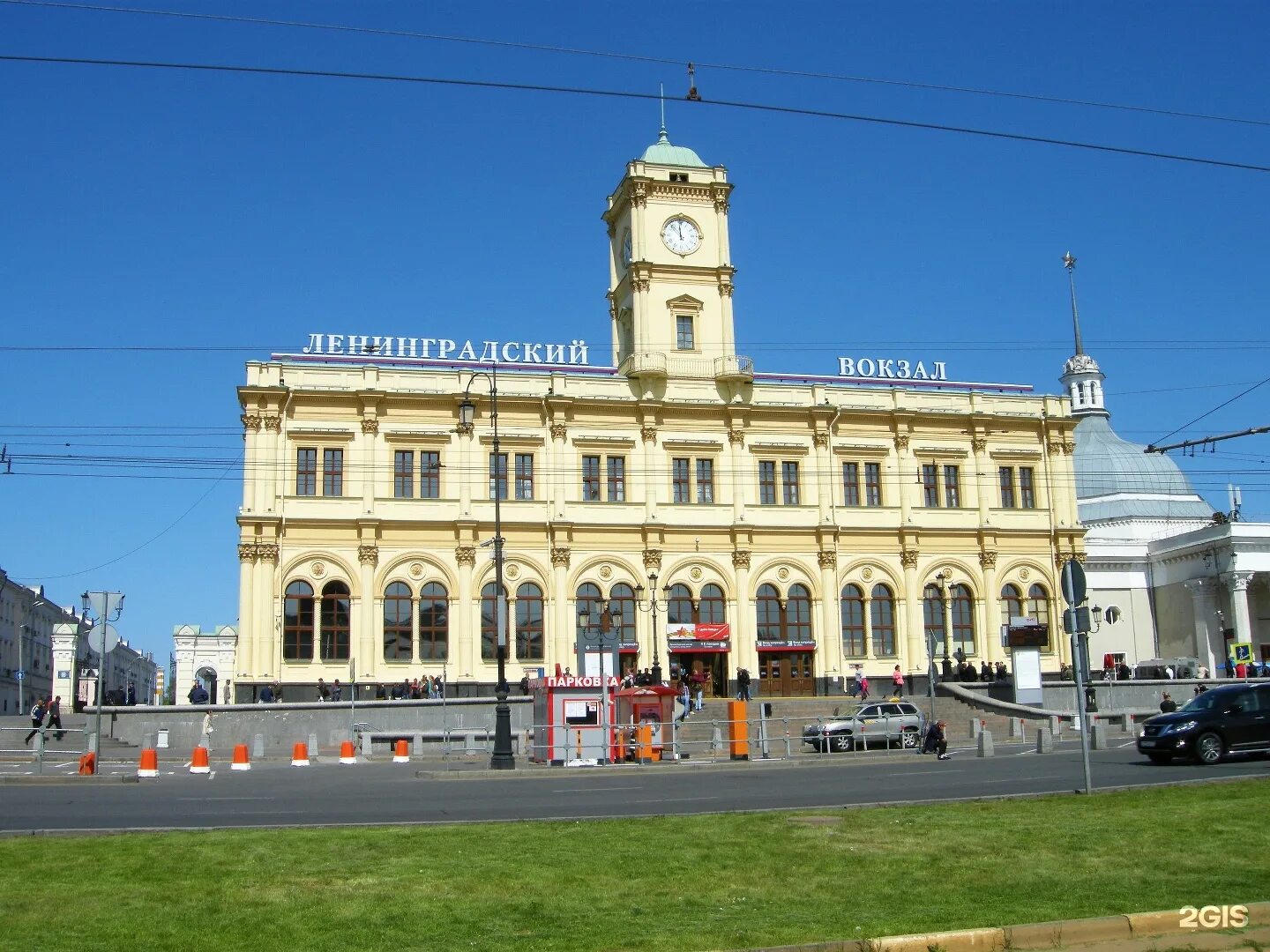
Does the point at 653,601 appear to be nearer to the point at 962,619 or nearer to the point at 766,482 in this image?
the point at 766,482

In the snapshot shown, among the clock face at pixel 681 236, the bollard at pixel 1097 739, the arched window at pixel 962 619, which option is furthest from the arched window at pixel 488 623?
the bollard at pixel 1097 739

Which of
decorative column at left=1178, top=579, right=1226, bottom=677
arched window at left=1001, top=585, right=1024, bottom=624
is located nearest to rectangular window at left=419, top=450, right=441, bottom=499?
arched window at left=1001, top=585, right=1024, bottom=624

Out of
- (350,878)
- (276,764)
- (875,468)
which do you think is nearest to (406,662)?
(276,764)

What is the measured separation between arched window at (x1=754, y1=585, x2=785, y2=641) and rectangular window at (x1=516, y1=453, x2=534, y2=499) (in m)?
11.4

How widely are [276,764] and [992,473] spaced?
1555 inches

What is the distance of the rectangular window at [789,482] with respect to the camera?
2325 inches

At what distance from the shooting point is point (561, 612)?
55.2 meters

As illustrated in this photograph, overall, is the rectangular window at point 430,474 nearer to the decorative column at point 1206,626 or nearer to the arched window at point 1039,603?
the arched window at point 1039,603

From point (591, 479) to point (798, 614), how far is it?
11457 millimetres

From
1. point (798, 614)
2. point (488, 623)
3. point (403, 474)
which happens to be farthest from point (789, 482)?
point (403, 474)

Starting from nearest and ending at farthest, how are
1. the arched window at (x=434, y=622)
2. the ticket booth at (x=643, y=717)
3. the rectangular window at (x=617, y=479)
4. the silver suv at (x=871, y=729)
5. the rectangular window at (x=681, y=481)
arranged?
the ticket booth at (x=643, y=717) → the silver suv at (x=871, y=729) → the arched window at (x=434, y=622) → the rectangular window at (x=617, y=479) → the rectangular window at (x=681, y=481)

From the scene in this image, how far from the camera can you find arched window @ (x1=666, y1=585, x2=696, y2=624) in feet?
186

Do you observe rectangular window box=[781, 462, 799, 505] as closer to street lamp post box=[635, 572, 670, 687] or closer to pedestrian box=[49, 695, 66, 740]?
street lamp post box=[635, 572, 670, 687]
